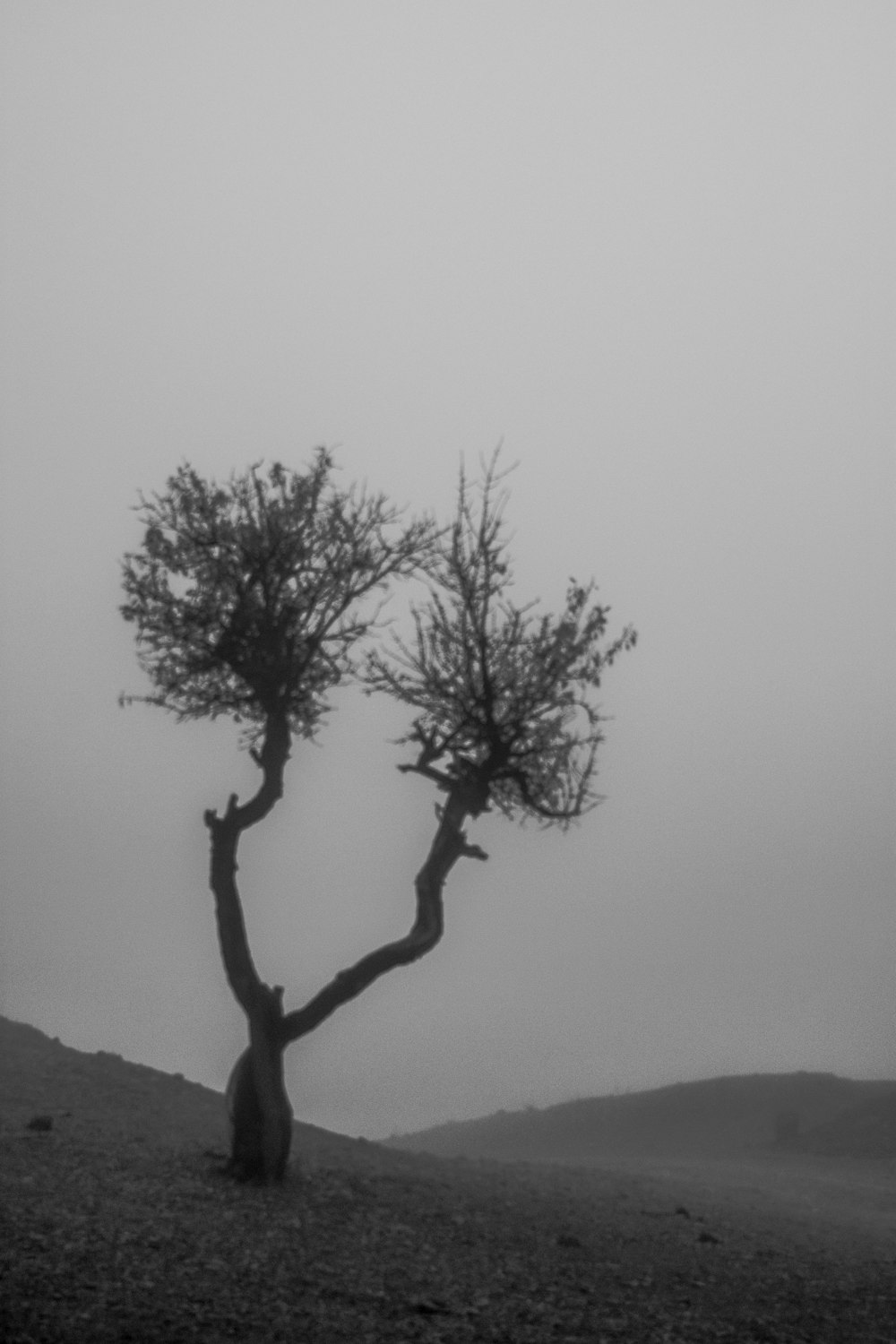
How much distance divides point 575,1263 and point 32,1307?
7.38 metres

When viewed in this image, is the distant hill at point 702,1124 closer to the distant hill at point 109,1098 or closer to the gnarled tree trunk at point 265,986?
the distant hill at point 109,1098

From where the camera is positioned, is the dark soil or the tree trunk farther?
the tree trunk

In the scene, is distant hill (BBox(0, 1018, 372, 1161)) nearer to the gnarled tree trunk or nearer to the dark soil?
the dark soil

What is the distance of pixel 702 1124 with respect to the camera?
1859 inches

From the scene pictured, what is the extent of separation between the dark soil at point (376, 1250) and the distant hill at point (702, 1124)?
16.6 metres

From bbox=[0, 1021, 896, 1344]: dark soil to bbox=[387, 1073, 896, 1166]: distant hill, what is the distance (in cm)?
1662

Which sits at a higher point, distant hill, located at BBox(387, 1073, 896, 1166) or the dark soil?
distant hill, located at BBox(387, 1073, 896, 1166)

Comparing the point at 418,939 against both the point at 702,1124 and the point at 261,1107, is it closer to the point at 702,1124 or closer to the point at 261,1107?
the point at 261,1107

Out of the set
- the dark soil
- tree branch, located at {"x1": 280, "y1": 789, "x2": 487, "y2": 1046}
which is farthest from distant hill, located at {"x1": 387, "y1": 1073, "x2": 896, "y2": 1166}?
tree branch, located at {"x1": 280, "y1": 789, "x2": 487, "y2": 1046}

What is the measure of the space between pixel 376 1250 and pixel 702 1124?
32221 millimetres

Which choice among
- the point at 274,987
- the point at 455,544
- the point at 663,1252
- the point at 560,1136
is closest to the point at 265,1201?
the point at 274,987

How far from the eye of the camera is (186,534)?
2298 centimetres

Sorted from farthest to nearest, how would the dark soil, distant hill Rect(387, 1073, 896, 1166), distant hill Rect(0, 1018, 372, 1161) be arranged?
1. distant hill Rect(387, 1073, 896, 1166)
2. distant hill Rect(0, 1018, 372, 1161)
3. the dark soil

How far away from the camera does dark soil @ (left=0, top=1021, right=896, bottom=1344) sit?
45.7 feet
